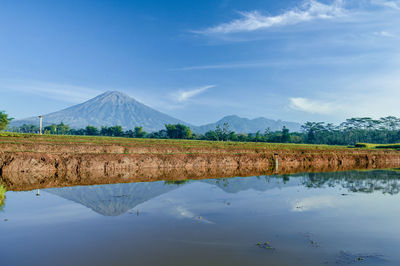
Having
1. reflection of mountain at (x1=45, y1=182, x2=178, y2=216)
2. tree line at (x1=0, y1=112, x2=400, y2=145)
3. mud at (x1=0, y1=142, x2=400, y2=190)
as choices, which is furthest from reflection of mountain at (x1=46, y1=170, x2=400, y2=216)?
tree line at (x1=0, y1=112, x2=400, y2=145)

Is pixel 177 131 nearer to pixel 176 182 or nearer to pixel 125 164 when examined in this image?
pixel 125 164

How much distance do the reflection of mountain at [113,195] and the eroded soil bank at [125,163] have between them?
84.5 inches

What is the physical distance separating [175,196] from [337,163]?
30.7 meters

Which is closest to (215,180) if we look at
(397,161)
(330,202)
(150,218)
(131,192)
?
(131,192)

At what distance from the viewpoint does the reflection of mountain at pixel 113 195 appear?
12.1m

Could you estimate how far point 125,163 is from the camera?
1017 inches

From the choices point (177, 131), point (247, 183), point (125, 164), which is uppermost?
point (177, 131)

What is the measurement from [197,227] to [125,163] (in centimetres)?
1796

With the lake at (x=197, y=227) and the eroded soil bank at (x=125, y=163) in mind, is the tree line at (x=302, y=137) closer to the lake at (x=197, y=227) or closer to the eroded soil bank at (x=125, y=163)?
the eroded soil bank at (x=125, y=163)

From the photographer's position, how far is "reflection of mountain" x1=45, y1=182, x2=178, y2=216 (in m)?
12.1

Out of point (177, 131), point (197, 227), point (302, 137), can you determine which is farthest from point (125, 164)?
point (302, 137)

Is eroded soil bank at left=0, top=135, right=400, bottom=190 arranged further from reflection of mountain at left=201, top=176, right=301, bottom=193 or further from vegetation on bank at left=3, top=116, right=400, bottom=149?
vegetation on bank at left=3, top=116, right=400, bottom=149

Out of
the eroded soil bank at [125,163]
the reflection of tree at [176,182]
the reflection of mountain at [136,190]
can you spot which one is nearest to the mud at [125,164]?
the eroded soil bank at [125,163]

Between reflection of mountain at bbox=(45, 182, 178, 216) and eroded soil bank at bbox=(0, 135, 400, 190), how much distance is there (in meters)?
2.15
